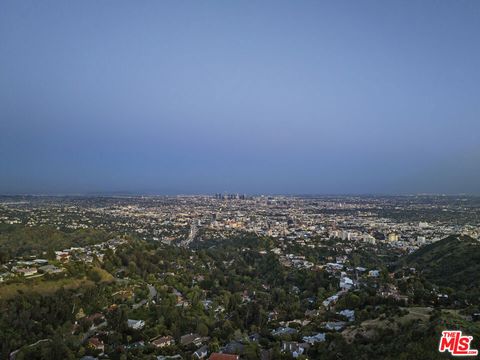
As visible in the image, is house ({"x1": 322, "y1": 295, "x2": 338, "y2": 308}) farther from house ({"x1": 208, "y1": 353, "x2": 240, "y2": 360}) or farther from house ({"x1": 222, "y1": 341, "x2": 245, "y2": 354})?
house ({"x1": 208, "y1": 353, "x2": 240, "y2": 360})

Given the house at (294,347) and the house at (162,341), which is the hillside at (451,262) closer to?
the house at (294,347)

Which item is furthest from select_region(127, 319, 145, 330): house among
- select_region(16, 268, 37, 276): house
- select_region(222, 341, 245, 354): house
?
select_region(16, 268, 37, 276): house

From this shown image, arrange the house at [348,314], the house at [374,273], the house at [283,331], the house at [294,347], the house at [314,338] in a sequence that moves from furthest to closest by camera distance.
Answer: the house at [374,273]
the house at [348,314]
the house at [283,331]
the house at [314,338]
the house at [294,347]

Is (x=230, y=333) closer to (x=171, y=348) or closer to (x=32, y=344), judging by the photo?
(x=171, y=348)

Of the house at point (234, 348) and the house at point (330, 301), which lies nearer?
the house at point (234, 348)

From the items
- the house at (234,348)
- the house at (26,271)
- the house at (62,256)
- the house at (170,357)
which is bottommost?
the house at (170,357)

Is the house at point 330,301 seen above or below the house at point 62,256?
below

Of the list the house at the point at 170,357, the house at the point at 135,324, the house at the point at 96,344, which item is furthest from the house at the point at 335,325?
the house at the point at 96,344
